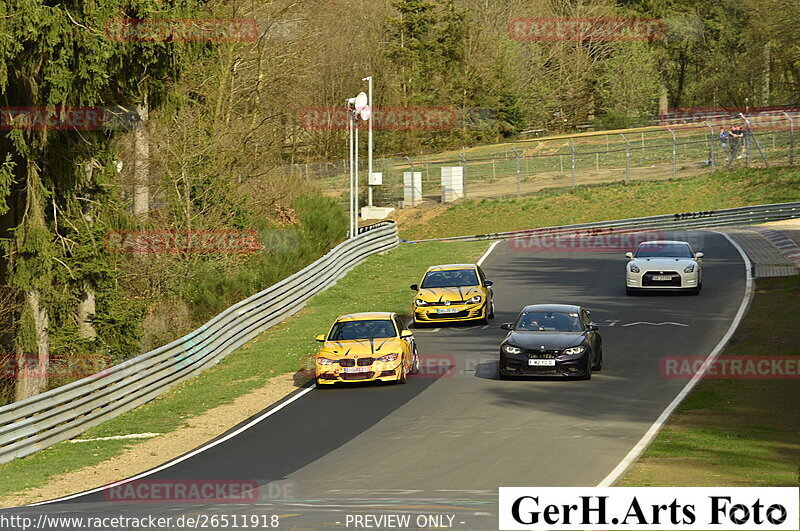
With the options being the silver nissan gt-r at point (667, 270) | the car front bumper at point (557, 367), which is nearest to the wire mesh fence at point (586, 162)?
the silver nissan gt-r at point (667, 270)

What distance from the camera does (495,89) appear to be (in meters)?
93.7

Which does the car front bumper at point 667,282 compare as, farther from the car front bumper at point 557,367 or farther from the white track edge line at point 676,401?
the car front bumper at point 557,367

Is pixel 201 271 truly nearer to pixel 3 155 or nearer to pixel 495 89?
pixel 3 155

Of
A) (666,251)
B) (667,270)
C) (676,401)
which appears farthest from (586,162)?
(676,401)

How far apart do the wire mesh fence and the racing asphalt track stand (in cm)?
3240

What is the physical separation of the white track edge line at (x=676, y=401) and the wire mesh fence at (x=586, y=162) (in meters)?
27.4

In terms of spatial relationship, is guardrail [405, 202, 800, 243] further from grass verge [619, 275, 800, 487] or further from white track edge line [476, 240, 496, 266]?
grass verge [619, 275, 800, 487]

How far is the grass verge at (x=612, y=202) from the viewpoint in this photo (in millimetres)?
56688

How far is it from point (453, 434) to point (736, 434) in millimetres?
4568

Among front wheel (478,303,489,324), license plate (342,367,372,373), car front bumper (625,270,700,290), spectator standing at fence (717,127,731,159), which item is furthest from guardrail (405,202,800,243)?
license plate (342,367,372,373)

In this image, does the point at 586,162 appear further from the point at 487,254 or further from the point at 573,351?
the point at 573,351

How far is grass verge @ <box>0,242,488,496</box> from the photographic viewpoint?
20072mm

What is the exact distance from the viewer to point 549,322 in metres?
24.1

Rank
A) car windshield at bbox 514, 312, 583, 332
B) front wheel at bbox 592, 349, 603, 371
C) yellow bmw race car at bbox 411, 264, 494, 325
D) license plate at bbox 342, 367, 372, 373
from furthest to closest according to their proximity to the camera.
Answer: yellow bmw race car at bbox 411, 264, 494, 325
front wheel at bbox 592, 349, 603, 371
car windshield at bbox 514, 312, 583, 332
license plate at bbox 342, 367, 372, 373
